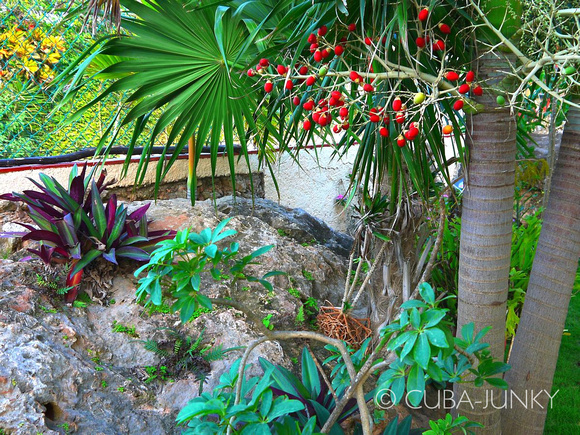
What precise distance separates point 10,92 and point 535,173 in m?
5.84

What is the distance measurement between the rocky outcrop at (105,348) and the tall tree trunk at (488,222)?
878 mm

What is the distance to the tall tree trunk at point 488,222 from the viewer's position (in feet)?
6.10

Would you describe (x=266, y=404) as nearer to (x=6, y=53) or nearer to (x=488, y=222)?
(x=488, y=222)

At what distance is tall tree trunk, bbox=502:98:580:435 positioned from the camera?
6.50ft

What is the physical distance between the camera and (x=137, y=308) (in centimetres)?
272

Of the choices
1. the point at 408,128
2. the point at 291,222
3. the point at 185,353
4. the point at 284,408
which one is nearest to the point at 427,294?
the point at 284,408

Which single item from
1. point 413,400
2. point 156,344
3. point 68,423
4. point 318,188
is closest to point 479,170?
point 413,400

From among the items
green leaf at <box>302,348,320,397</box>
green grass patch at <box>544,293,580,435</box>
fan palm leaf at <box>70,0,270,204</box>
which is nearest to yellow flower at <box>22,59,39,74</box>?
fan palm leaf at <box>70,0,270,204</box>

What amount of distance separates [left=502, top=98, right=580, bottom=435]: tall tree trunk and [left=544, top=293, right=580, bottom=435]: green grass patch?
836mm

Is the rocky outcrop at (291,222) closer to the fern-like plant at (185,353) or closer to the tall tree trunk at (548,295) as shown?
the fern-like plant at (185,353)

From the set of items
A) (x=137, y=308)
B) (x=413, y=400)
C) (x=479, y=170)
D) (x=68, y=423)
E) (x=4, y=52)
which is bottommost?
(x=68, y=423)

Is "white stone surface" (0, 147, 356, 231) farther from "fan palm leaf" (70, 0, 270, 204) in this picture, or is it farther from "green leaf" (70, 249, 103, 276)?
"fan palm leaf" (70, 0, 270, 204)

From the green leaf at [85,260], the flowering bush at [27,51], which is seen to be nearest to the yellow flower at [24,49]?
the flowering bush at [27,51]

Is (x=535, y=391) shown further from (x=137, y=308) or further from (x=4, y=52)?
(x=4, y=52)
